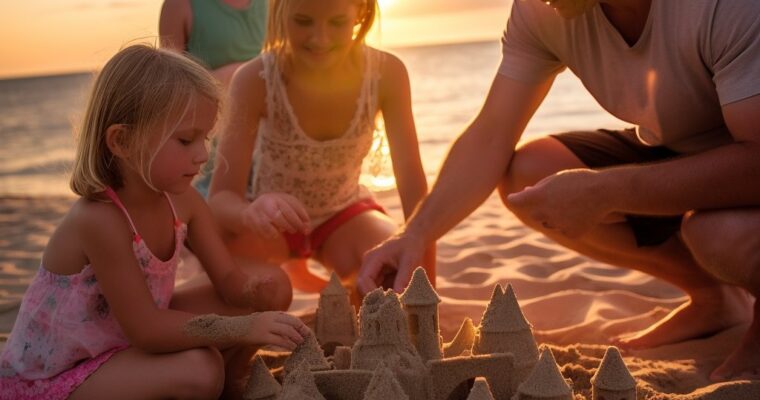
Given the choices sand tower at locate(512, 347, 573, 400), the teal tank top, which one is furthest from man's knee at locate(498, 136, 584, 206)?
the teal tank top

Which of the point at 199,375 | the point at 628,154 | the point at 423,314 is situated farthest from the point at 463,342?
the point at 628,154

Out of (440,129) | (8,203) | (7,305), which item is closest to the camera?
(7,305)

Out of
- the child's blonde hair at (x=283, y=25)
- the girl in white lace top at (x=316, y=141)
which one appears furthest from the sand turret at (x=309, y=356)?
the child's blonde hair at (x=283, y=25)

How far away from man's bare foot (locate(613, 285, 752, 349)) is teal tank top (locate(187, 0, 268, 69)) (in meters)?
2.90

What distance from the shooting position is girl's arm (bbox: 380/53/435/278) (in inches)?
159

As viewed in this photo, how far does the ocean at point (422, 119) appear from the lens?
10875 mm

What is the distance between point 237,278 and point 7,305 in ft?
6.26

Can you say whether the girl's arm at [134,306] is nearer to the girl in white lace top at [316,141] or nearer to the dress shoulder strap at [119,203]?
the dress shoulder strap at [119,203]

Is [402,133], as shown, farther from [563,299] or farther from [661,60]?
[661,60]

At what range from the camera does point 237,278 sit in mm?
3285

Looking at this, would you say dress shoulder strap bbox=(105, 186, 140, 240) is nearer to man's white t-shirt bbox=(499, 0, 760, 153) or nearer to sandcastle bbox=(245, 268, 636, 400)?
sandcastle bbox=(245, 268, 636, 400)

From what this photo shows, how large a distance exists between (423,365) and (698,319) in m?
1.70

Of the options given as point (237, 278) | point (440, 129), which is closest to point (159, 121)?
point (237, 278)

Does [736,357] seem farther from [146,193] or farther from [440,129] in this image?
[440,129]
